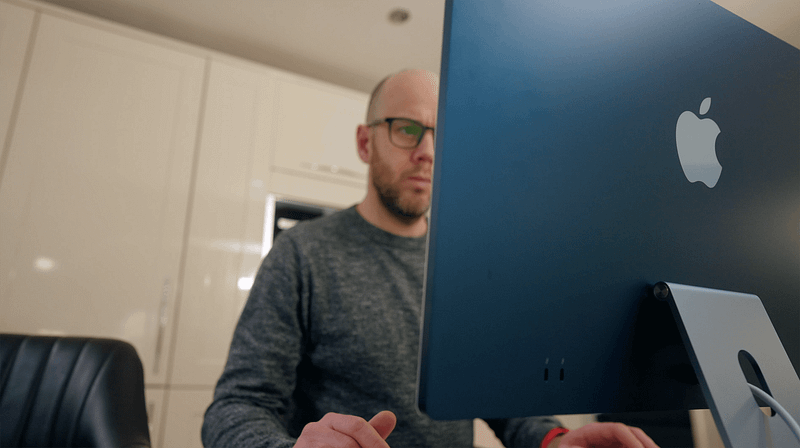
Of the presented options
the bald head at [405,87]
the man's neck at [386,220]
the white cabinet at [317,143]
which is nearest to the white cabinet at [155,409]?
the white cabinet at [317,143]

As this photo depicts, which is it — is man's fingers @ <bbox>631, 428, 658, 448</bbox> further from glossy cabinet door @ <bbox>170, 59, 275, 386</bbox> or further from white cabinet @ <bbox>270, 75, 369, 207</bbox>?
white cabinet @ <bbox>270, 75, 369, 207</bbox>

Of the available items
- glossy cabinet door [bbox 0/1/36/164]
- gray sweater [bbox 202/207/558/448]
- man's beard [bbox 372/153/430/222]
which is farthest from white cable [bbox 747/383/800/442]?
glossy cabinet door [bbox 0/1/36/164]

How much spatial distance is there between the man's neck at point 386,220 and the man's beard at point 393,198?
1 centimetres

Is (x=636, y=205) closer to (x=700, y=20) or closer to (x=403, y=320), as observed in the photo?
(x=700, y=20)

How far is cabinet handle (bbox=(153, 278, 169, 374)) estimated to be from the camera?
1.86 metres

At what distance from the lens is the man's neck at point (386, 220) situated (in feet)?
3.09

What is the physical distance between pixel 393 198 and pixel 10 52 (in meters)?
1.85

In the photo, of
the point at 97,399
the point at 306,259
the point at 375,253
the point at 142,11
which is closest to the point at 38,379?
the point at 97,399

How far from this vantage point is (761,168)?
18.3 inches

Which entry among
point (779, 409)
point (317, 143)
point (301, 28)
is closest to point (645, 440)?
point (779, 409)

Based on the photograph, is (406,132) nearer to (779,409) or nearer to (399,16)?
(779,409)

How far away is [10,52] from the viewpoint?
1802mm

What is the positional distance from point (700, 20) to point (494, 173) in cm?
29

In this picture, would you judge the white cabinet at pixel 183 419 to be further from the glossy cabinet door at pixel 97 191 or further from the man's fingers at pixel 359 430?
the man's fingers at pixel 359 430
